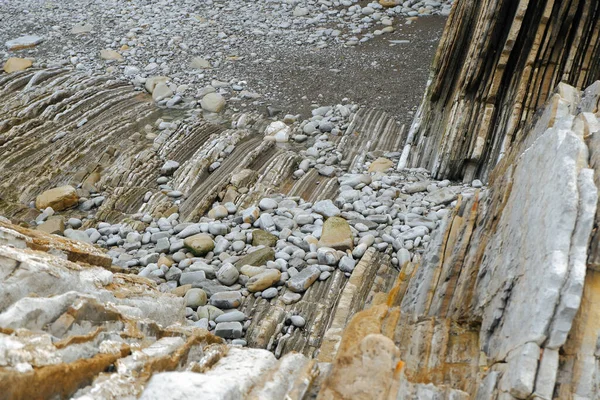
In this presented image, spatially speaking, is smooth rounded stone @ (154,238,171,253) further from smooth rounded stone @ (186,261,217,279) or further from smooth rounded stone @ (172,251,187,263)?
smooth rounded stone @ (186,261,217,279)

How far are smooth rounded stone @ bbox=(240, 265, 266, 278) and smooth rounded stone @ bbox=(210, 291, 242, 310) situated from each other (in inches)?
10.0

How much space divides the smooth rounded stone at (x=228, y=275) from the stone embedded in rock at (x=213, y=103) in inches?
169

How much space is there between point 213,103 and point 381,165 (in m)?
2.97

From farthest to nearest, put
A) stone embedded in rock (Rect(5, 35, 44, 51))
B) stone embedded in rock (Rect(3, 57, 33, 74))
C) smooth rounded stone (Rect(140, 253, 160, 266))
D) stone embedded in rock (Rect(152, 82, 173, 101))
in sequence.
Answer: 1. stone embedded in rock (Rect(5, 35, 44, 51))
2. stone embedded in rock (Rect(3, 57, 33, 74))
3. stone embedded in rock (Rect(152, 82, 173, 101))
4. smooth rounded stone (Rect(140, 253, 160, 266))

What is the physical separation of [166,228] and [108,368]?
3582 millimetres

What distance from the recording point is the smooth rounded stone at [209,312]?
4.17 metres

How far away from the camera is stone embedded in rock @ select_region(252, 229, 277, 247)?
5.03 metres

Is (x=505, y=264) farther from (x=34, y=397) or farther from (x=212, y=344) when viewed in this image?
(x=34, y=397)

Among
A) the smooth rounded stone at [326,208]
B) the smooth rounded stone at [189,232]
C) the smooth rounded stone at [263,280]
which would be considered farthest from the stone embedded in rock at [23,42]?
the smooth rounded stone at [263,280]

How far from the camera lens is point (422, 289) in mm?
3453

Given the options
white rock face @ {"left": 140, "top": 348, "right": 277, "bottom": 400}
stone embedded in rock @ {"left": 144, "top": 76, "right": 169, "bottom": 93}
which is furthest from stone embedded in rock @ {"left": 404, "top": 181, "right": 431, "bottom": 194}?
stone embedded in rock @ {"left": 144, "top": 76, "right": 169, "bottom": 93}

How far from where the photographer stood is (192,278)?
4594 millimetres

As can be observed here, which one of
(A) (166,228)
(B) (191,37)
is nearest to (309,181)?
(A) (166,228)

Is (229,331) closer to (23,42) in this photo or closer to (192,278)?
(192,278)
